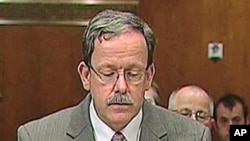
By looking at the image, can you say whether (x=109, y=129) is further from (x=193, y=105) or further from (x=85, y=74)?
(x=193, y=105)

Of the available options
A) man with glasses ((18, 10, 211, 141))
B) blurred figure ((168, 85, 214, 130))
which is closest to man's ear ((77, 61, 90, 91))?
man with glasses ((18, 10, 211, 141))

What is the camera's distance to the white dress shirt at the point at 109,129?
7.18 feet

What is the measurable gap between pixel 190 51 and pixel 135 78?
11.7 ft

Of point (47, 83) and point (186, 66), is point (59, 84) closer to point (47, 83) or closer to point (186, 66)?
point (47, 83)

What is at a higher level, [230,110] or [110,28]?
[110,28]

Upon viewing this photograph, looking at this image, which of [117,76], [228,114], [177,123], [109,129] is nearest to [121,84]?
[117,76]

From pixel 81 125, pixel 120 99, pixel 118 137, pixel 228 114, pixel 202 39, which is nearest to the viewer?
pixel 120 99

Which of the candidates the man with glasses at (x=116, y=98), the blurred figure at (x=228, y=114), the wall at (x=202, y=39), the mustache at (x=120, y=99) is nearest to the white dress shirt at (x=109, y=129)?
the man with glasses at (x=116, y=98)

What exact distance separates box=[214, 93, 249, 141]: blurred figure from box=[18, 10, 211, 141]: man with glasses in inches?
89.1

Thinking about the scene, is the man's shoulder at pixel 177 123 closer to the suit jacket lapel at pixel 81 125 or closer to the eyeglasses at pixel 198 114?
the suit jacket lapel at pixel 81 125

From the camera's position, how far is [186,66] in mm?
5656

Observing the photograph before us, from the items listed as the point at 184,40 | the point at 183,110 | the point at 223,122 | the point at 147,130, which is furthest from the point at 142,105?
the point at 184,40

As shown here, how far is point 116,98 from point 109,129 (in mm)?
146

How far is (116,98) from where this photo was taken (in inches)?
81.9
